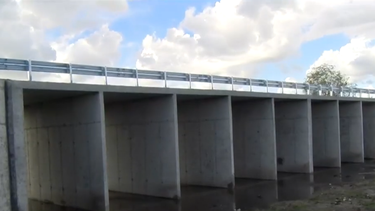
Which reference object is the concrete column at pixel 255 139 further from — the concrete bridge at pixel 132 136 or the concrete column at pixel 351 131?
the concrete column at pixel 351 131

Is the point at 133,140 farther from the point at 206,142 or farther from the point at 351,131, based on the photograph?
the point at 351,131

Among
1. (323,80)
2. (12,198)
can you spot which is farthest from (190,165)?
(323,80)

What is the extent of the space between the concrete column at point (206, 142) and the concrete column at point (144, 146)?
3114 millimetres

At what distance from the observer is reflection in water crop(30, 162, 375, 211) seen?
14.3m

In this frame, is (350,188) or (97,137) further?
(350,188)

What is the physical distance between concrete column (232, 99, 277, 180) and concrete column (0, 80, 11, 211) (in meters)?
12.6

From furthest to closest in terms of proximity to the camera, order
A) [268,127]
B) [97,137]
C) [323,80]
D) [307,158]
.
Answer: [323,80] < [307,158] < [268,127] < [97,137]

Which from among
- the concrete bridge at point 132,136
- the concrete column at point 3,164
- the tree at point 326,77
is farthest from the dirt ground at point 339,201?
the tree at point 326,77

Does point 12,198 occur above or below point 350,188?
above

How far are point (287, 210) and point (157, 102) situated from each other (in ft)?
21.2

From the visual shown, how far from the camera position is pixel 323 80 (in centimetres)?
4953

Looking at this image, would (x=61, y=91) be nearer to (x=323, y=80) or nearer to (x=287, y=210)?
(x=287, y=210)

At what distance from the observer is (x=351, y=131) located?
2728 cm

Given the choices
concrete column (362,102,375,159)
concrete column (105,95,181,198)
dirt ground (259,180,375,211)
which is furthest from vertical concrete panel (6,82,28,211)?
concrete column (362,102,375,159)
